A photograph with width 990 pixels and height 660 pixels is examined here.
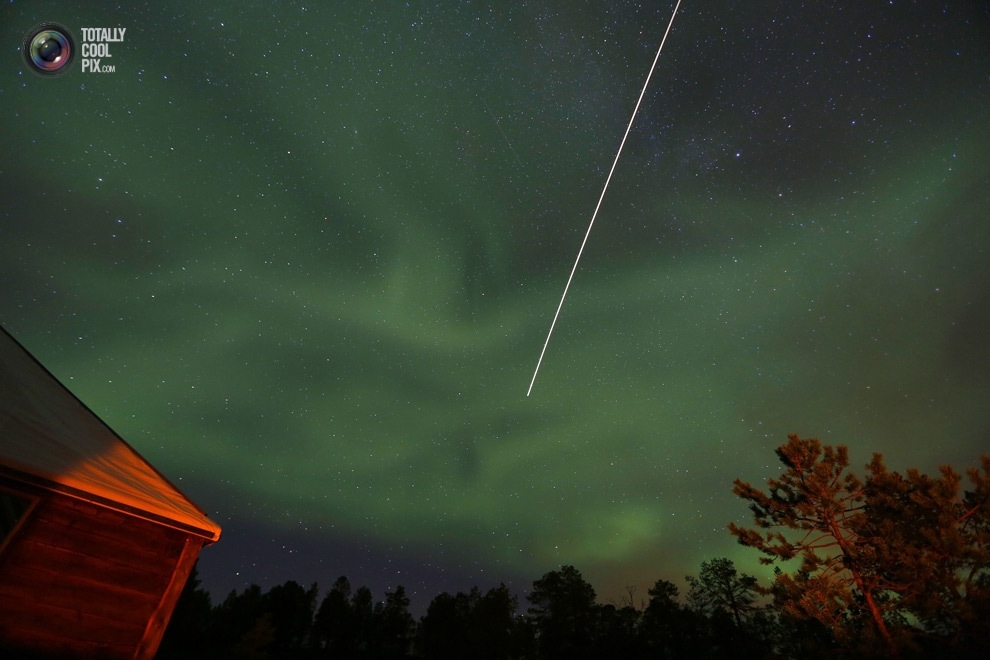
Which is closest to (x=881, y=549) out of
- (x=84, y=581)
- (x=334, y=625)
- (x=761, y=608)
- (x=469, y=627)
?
(x=84, y=581)

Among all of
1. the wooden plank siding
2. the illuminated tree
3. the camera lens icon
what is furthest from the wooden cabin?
the illuminated tree

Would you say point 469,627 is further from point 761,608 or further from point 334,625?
point 761,608

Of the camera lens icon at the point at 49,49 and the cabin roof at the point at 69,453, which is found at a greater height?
the camera lens icon at the point at 49,49

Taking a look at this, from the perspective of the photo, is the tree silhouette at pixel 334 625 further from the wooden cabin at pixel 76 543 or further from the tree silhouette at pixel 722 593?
the wooden cabin at pixel 76 543

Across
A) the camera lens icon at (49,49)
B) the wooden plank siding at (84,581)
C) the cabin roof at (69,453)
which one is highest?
the camera lens icon at (49,49)

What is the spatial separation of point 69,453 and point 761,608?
48.2 metres

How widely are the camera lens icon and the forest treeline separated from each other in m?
21.0

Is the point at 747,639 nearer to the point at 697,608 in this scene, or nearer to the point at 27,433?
the point at 697,608

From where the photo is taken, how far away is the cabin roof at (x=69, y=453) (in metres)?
5.28

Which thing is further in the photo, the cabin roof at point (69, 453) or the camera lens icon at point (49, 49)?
the camera lens icon at point (49, 49)

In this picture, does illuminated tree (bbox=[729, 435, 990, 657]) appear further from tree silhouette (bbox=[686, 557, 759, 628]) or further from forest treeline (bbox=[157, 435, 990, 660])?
tree silhouette (bbox=[686, 557, 759, 628])

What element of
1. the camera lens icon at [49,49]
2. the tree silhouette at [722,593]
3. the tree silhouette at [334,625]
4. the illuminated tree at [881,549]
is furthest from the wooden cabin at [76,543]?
the tree silhouette at [334,625]

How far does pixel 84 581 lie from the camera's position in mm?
5477

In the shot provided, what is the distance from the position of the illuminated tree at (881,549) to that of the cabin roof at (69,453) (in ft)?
41.3
